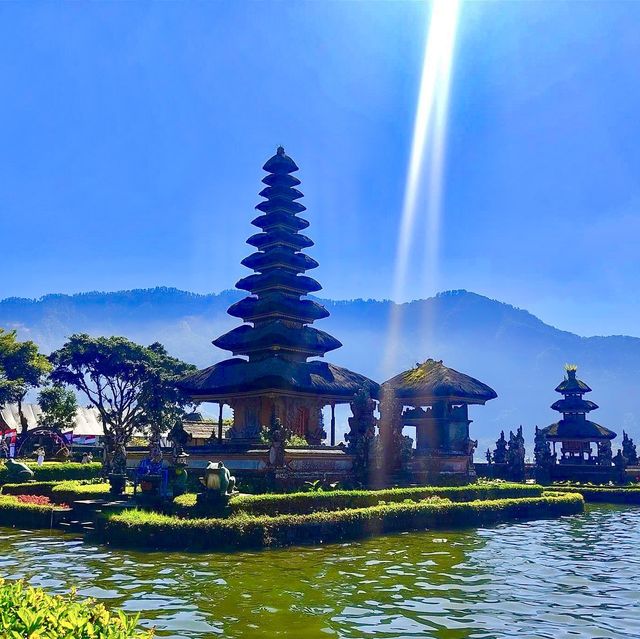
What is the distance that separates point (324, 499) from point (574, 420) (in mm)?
40822

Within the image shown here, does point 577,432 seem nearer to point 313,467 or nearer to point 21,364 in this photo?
point 313,467

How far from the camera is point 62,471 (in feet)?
148

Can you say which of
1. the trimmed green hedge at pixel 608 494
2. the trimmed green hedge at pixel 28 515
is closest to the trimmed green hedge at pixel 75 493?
the trimmed green hedge at pixel 28 515

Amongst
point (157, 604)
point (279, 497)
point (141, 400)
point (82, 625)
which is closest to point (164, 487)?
point (279, 497)

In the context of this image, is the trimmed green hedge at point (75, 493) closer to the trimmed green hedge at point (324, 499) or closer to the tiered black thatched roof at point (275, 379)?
the trimmed green hedge at point (324, 499)

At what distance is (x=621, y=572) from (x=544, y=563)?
6.42 feet

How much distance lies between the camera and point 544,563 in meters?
18.8

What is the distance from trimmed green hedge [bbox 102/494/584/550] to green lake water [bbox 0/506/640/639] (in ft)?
2.53

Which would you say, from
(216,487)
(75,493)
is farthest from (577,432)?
(216,487)

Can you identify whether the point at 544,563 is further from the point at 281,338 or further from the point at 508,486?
the point at 281,338

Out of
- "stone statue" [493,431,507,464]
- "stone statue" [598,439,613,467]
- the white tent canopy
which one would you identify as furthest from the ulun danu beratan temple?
the white tent canopy

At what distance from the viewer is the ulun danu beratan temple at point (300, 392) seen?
112ft

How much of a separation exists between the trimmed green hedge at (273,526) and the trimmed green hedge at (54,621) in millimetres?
13077

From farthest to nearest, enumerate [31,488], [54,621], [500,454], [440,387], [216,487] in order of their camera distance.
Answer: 1. [500,454]
2. [440,387]
3. [31,488]
4. [216,487]
5. [54,621]
